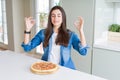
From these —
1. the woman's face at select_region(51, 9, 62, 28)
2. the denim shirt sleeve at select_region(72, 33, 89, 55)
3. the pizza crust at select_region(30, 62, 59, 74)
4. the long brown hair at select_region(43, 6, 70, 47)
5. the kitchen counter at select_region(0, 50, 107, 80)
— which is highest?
the woman's face at select_region(51, 9, 62, 28)

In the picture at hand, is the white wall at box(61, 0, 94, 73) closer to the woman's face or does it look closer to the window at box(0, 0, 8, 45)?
the woman's face

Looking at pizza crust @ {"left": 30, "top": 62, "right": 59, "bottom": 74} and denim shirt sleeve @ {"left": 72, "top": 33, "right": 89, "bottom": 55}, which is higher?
denim shirt sleeve @ {"left": 72, "top": 33, "right": 89, "bottom": 55}

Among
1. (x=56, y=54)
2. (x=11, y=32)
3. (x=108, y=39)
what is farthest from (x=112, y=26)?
(x=11, y=32)

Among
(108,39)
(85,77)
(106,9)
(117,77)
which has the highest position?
(106,9)

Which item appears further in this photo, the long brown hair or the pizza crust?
the long brown hair

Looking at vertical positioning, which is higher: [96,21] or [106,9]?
[106,9]

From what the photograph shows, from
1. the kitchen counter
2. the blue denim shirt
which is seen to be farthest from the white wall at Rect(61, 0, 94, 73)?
the kitchen counter

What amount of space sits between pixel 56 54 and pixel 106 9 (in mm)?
1277

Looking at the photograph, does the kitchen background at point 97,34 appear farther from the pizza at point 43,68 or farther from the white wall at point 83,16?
the pizza at point 43,68

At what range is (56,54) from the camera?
2117 mm

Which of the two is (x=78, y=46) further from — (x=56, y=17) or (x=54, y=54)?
(x=56, y=17)

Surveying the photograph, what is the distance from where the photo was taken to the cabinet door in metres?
2.57

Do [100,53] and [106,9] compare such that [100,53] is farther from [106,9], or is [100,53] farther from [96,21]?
[106,9]

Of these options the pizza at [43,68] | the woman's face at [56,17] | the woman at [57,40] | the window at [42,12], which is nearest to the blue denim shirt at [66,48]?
the woman at [57,40]
